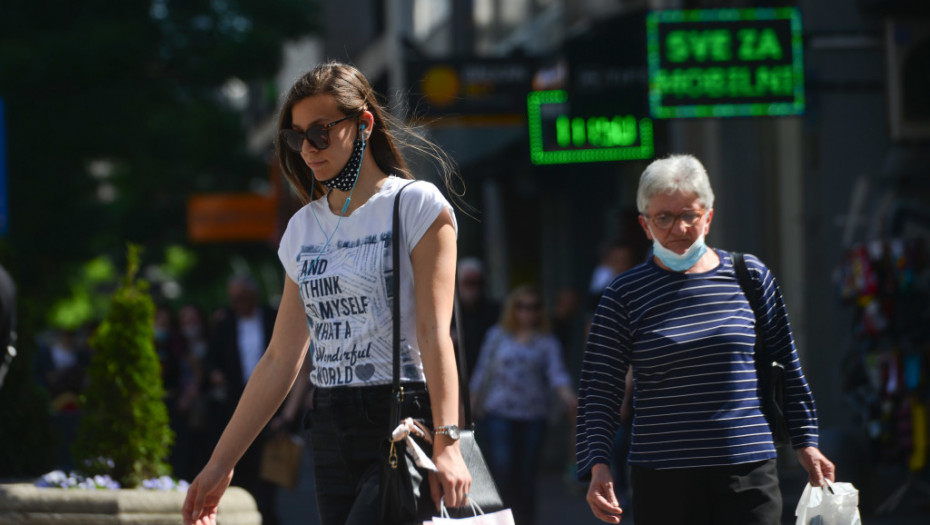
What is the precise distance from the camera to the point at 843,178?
11703mm

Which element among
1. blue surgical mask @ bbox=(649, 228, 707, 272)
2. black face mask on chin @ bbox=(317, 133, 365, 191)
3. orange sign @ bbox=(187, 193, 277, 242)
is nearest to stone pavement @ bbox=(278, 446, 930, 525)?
blue surgical mask @ bbox=(649, 228, 707, 272)

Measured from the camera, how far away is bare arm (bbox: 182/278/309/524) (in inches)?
147

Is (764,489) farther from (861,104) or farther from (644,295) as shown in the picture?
(861,104)

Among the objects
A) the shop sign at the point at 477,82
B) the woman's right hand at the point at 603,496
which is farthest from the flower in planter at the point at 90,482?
the shop sign at the point at 477,82

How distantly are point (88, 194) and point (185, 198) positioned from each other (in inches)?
173

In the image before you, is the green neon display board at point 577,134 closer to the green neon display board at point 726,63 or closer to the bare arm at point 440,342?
the green neon display board at point 726,63

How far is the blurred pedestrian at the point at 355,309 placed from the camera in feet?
11.4

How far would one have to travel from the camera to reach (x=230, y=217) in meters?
26.0

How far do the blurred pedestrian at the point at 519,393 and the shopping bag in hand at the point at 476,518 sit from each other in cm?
619

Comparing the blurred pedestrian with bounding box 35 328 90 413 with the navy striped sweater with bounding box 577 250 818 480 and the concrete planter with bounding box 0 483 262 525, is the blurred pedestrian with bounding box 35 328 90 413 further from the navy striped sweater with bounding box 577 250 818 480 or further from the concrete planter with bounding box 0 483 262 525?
the navy striped sweater with bounding box 577 250 818 480

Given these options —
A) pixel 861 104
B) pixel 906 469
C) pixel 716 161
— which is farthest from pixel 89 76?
pixel 906 469

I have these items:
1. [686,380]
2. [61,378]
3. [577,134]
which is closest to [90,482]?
[686,380]

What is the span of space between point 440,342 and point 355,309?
0.26 m

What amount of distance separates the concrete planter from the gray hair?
7.56 ft
